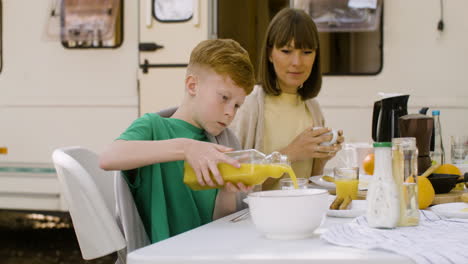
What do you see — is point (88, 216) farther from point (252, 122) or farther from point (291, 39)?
point (291, 39)

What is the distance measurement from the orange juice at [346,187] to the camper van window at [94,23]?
2855mm

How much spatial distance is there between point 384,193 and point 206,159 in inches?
15.2

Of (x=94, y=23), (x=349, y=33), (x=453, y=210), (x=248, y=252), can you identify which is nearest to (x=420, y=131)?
(x=453, y=210)

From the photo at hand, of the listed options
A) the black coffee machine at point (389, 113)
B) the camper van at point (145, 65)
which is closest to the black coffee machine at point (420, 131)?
the black coffee machine at point (389, 113)

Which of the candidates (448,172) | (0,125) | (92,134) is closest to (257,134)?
(448,172)

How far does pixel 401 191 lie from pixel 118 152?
642mm

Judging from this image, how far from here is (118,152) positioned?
1.46m

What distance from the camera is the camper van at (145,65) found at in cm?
385

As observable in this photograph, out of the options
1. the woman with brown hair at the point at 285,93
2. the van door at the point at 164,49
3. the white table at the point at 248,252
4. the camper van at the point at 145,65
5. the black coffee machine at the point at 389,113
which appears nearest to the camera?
the white table at the point at 248,252

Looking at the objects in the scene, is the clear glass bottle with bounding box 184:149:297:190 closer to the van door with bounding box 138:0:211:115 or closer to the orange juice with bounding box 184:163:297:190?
the orange juice with bounding box 184:163:297:190

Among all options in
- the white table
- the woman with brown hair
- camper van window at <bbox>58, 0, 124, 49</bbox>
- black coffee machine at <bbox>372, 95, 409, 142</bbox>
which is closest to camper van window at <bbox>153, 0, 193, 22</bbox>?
camper van window at <bbox>58, 0, 124, 49</bbox>

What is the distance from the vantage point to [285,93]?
280cm

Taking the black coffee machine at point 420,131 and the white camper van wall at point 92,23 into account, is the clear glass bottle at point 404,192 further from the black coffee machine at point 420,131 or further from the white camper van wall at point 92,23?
the white camper van wall at point 92,23

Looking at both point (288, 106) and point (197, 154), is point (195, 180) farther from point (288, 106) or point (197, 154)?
point (288, 106)
